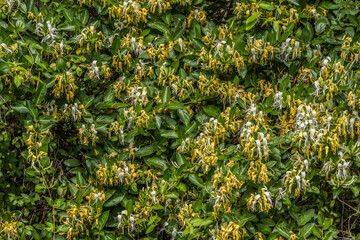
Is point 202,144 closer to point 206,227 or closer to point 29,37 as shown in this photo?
point 206,227

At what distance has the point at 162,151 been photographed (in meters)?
2.77

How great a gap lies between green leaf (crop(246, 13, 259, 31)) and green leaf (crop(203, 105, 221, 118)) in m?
0.49

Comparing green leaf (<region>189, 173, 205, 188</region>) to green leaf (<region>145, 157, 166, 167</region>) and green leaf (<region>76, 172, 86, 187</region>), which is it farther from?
green leaf (<region>76, 172, 86, 187</region>)

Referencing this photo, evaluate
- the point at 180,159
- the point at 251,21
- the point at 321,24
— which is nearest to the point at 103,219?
the point at 180,159

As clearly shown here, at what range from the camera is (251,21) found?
2873mm

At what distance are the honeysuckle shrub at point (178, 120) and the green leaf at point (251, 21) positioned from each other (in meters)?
0.01

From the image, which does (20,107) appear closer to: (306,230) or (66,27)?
(66,27)

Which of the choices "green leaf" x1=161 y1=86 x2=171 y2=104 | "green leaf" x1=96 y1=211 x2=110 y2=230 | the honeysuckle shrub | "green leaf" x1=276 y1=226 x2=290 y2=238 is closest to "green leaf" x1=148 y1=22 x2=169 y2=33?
the honeysuckle shrub

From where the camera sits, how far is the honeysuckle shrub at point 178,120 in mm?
2598

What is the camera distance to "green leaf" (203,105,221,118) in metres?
2.82

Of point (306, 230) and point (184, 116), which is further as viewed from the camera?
point (184, 116)

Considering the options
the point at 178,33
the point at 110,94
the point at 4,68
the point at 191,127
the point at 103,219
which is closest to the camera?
the point at 4,68

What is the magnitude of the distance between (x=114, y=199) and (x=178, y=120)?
58 cm

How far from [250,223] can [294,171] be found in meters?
0.36
